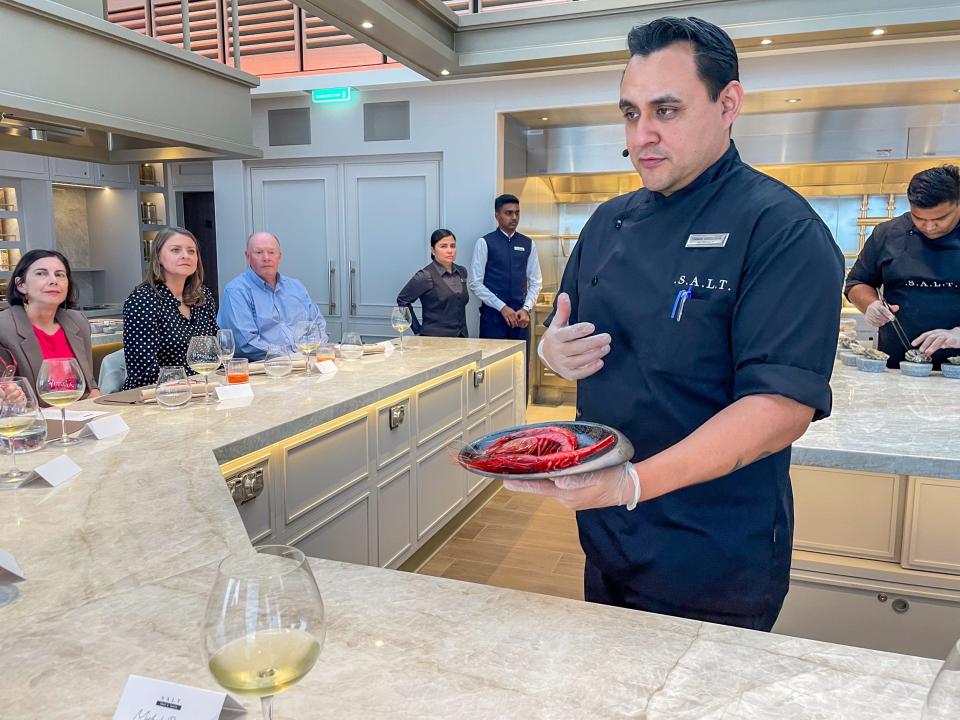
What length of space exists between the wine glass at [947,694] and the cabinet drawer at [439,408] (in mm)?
3007

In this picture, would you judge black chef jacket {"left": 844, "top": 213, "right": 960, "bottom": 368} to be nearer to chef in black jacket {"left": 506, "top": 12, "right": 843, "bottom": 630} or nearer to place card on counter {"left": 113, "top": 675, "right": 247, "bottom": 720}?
chef in black jacket {"left": 506, "top": 12, "right": 843, "bottom": 630}

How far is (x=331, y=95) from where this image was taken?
680 centimetres

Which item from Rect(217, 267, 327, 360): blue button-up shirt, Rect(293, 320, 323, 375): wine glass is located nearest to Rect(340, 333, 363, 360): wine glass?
Rect(293, 320, 323, 375): wine glass

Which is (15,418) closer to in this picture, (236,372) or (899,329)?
(236,372)

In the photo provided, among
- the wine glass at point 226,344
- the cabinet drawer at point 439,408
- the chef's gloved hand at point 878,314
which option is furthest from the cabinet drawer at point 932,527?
the wine glass at point 226,344

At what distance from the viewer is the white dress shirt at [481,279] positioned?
255 inches

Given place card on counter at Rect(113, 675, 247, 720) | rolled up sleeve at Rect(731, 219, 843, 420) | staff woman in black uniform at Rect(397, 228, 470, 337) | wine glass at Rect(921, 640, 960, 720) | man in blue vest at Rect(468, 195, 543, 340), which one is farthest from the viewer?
man in blue vest at Rect(468, 195, 543, 340)

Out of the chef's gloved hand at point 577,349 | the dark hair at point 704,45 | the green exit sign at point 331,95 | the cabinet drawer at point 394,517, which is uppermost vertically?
the green exit sign at point 331,95

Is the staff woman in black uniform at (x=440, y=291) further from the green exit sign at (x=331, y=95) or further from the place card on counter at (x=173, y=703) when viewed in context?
the place card on counter at (x=173, y=703)

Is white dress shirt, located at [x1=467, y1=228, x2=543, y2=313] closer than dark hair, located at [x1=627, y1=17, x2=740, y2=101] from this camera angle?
No

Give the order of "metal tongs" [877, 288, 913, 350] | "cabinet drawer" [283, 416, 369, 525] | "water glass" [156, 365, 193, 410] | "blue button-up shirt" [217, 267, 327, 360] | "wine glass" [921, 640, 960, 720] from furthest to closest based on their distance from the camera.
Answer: "blue button-up shirt" [217, 267, 327, 360], "metal tongs" [877, 288, 913, 350], "cabinet drawer" [283, 416, 369, 525], "water glass" [156, 365, 193, 410], "wine glass" [921, 640, 960, 720]

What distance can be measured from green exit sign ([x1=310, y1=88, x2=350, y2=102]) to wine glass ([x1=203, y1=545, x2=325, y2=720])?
6.75 m

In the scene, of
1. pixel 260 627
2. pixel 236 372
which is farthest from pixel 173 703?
pixel 236 372

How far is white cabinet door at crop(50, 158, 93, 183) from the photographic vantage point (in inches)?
291
